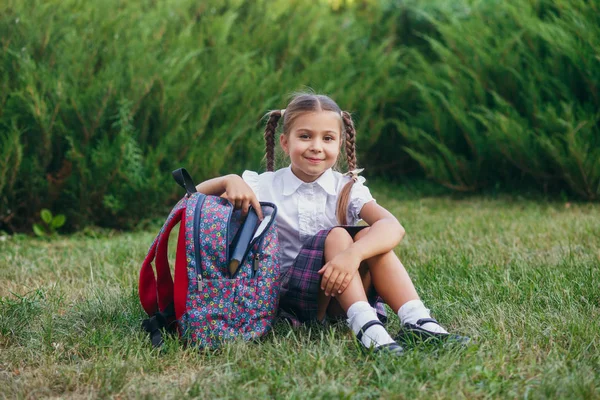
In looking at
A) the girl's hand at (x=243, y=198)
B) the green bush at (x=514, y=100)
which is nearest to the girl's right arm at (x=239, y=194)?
the girl's hand at (x=243, y=198)

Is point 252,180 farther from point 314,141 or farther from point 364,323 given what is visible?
point 364,323

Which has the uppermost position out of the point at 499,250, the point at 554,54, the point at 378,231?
the point at 554,54

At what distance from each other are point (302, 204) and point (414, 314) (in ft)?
2.17

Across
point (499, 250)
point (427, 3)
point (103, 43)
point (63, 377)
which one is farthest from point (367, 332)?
point (427, 3)

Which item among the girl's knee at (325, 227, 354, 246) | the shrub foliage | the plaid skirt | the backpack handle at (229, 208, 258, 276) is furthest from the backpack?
the shrub foliage

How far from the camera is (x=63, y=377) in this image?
2307mm

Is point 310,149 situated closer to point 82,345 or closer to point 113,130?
point 82,345

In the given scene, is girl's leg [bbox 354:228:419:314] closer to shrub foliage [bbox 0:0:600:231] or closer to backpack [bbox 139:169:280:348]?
backpack [bbox 139:169:280:348]

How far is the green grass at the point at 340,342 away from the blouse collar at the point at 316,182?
1.88 ft

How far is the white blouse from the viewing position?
292 cm

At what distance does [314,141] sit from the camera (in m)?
2.88

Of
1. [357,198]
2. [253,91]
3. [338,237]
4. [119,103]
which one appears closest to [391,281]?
[338,237]

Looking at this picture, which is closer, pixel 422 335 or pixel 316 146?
pixel 422 335

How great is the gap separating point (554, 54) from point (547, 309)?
344 centimetres
